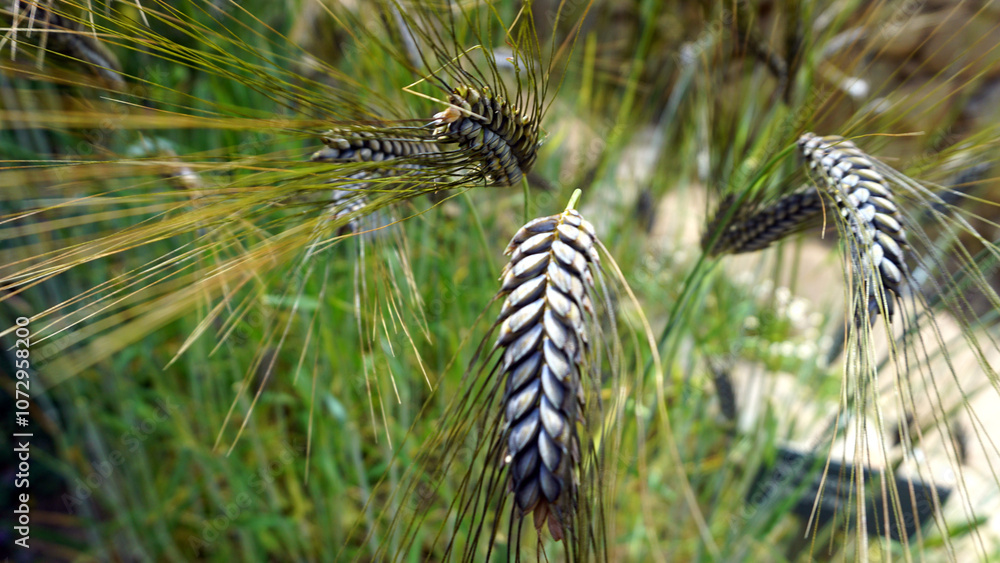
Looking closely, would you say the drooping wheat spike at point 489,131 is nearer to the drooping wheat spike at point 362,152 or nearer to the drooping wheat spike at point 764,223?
the drooping wheat spike at point 362,152

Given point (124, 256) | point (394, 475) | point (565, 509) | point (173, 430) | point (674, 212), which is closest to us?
point (565, 509)

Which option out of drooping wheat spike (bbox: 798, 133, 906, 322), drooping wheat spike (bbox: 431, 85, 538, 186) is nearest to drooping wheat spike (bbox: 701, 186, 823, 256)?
drooping wheat spike (bbox: 798, 133, 906, 322)

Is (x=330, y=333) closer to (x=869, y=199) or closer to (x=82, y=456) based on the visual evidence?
(x=869, y=199)

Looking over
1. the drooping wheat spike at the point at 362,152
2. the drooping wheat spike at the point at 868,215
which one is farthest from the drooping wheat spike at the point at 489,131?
the drooping wheat spike at the point at 868,215

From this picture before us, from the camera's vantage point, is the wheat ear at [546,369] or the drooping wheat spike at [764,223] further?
the drooping wheat spike at [764,223]

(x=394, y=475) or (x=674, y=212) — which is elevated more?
(x=674, y=212)

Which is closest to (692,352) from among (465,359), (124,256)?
(465,359)

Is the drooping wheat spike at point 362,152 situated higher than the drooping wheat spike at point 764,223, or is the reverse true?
the drooping wheat spike at point 362,152
